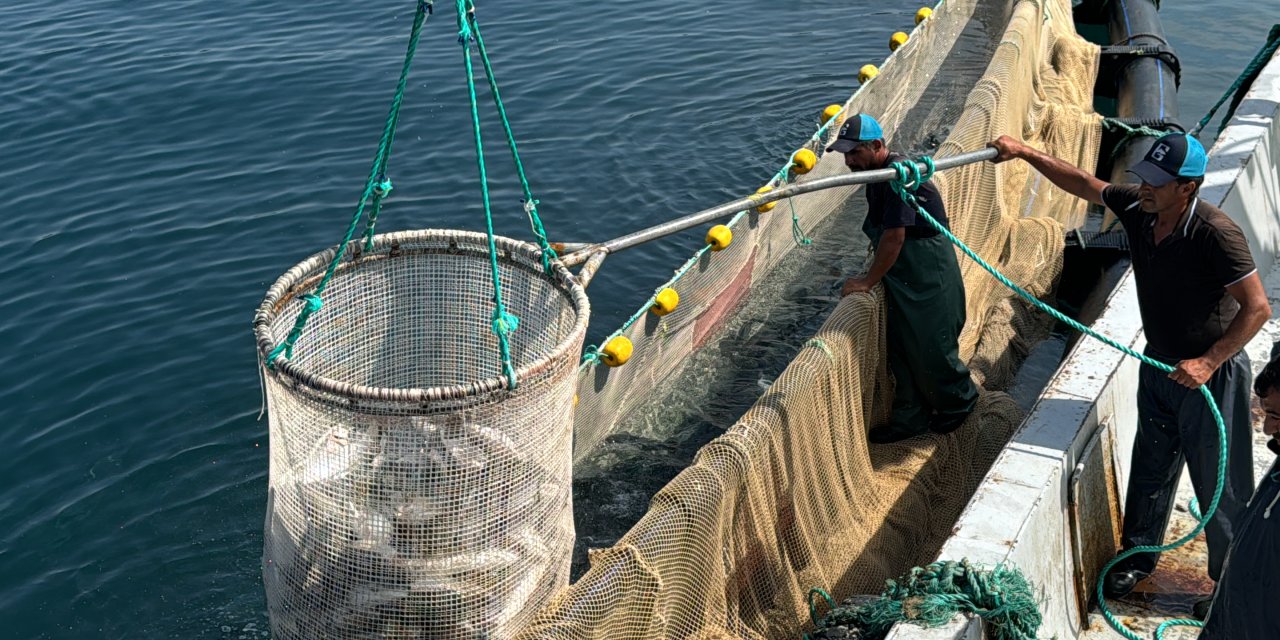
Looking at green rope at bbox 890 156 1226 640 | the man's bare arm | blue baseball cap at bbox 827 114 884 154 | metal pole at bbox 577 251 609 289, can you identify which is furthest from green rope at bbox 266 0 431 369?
the man's bare arm

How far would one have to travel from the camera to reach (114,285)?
936 cm

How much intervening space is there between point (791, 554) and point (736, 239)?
3121 mm

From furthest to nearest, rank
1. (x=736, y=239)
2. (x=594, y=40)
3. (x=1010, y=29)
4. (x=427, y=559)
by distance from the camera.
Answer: (x=594, y=40) → (x=1010, y=29) → (x=736, y=239) → (x=427, y=559)

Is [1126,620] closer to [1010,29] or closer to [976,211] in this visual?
[976,211]

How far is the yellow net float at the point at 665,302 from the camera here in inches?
261

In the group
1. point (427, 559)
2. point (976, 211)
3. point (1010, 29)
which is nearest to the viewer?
point (427, 559)

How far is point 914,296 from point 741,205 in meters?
1.33

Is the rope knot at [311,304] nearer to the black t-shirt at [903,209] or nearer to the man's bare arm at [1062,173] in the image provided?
the black t-shirt at [903,209]

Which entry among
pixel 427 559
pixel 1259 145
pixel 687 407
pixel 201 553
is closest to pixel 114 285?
pixel 201 553

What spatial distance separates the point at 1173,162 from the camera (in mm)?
4426

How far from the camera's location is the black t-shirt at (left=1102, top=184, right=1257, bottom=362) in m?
4.41

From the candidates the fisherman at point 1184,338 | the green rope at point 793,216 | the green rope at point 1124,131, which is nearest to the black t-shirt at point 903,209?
the fisherman at point 1184,338

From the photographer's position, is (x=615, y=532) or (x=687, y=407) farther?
(x=687, y=407)

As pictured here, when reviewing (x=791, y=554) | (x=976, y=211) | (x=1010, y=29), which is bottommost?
(x=791, y=554)
